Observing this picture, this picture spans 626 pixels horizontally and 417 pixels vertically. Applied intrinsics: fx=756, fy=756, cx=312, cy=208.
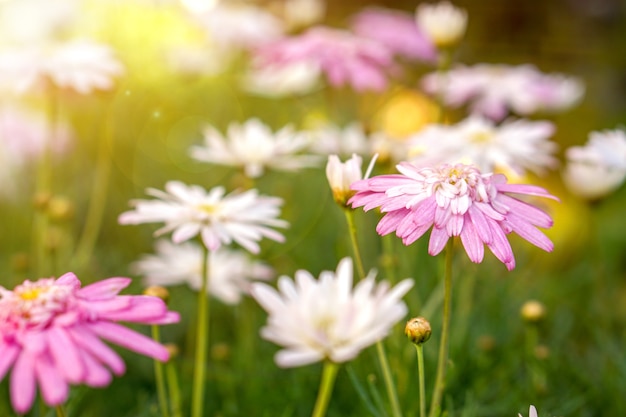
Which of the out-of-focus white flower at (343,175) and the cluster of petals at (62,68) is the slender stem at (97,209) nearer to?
the cluster of petals at (62,68)

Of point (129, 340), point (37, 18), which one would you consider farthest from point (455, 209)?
point (37, 18)

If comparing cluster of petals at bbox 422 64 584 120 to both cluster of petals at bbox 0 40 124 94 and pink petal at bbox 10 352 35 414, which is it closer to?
cluster of petals at bbox 0 40 124 94

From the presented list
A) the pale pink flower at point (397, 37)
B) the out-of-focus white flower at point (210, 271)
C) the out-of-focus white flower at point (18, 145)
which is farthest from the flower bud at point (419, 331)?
the pale pink flower at point (397, 37)

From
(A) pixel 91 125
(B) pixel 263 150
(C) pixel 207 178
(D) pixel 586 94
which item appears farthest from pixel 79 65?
(D) pixel 586 94

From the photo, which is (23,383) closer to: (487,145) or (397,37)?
(487,145)

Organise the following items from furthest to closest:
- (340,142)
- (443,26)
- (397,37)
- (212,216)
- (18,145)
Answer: (397,37) < (18,145) < (340,142) < (443,26) < (212,216)

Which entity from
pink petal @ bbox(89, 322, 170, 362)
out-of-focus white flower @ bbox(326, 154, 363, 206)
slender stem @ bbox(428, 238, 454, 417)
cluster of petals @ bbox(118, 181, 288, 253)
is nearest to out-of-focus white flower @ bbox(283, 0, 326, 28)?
cluster of petals @ bbox(118, 181, 288, 253)

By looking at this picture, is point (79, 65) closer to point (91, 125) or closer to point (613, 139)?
point (613, 139)
